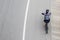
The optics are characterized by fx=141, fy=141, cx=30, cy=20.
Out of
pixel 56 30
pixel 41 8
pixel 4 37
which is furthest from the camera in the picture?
pixel 41 8

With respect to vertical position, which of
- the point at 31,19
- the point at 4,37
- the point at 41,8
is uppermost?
the point at 41,8

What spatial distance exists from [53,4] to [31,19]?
0.69 m

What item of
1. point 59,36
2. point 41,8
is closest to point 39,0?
point 41,8

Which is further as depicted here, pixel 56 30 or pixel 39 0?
pixel 39 0

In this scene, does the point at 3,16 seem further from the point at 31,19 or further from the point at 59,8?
the point at 59,8

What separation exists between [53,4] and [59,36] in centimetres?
84

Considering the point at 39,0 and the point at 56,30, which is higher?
the point at 39,0

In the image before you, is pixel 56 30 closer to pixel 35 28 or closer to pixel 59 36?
pixel 59 36

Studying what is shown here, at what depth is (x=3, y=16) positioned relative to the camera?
2951 mm

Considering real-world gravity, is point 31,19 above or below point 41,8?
below

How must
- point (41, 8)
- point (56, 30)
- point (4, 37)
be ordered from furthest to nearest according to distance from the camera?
1. point (41, 8)
2. point (56, 30)
3. point (4, 37)

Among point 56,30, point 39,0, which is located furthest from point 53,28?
point 39,0

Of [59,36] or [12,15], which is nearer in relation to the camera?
[59,36]

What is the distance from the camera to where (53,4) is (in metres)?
3.22
